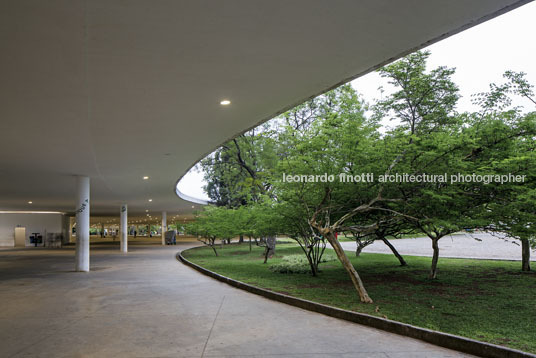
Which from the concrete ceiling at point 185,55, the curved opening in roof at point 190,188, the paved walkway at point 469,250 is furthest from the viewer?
the curved opening in roof at point 190,188

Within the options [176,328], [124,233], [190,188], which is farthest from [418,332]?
[124,233]

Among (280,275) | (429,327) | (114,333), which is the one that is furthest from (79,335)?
(280,275)

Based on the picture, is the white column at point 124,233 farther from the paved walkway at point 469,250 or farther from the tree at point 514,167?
the tree at point 514,167

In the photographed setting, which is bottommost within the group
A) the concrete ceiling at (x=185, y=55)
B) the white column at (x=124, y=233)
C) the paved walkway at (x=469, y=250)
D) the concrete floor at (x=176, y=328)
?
the paved walkway at (x=469, y=250)

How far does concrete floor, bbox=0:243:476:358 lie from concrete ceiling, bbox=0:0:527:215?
3.98 metres

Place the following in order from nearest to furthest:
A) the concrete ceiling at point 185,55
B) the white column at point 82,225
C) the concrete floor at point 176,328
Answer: the concrete ceiling at point 185,55 → the concrete floor at point 176,328 → the white column at point 82,225

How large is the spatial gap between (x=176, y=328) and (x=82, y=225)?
11.6m

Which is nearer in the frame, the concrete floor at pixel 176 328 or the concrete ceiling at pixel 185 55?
the concrete ceiling at pixel 185 55

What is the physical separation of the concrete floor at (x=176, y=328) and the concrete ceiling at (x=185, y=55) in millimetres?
3981

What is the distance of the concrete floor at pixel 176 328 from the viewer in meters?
5.09

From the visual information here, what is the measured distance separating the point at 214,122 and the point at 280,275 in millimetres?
6816

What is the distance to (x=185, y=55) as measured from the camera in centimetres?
521

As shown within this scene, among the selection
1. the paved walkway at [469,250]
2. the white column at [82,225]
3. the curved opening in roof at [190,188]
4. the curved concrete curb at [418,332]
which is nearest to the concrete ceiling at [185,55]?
the curved concrete curb at [418,332]

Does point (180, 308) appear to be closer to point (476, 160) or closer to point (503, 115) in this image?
point (476, 160)
